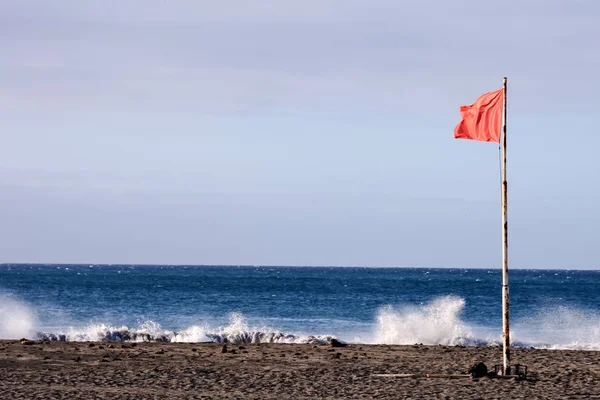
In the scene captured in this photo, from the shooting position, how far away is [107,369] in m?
22.3

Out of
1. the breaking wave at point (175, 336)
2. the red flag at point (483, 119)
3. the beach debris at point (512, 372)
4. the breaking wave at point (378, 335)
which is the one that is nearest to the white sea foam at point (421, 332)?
the breaking wave at point (378, 335)

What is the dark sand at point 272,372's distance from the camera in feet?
62.0

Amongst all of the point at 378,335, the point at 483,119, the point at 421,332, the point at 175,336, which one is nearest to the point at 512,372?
the point at 483,119

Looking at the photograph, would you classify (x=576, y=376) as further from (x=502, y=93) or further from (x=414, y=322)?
(x=414, y=322)

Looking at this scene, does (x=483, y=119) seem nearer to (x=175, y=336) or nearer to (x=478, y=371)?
(x=478, y=371)

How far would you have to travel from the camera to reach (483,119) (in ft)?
68.6

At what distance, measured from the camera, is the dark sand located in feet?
62.0

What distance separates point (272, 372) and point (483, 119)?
7.07m

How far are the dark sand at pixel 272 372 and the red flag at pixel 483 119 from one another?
198 inches

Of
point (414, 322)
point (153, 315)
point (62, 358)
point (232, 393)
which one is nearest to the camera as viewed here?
point (232, 393)

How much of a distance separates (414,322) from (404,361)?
13254 mm

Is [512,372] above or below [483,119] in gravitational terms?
below

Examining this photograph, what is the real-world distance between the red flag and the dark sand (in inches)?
198

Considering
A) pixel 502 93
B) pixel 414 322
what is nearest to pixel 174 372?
pixel 502 93
